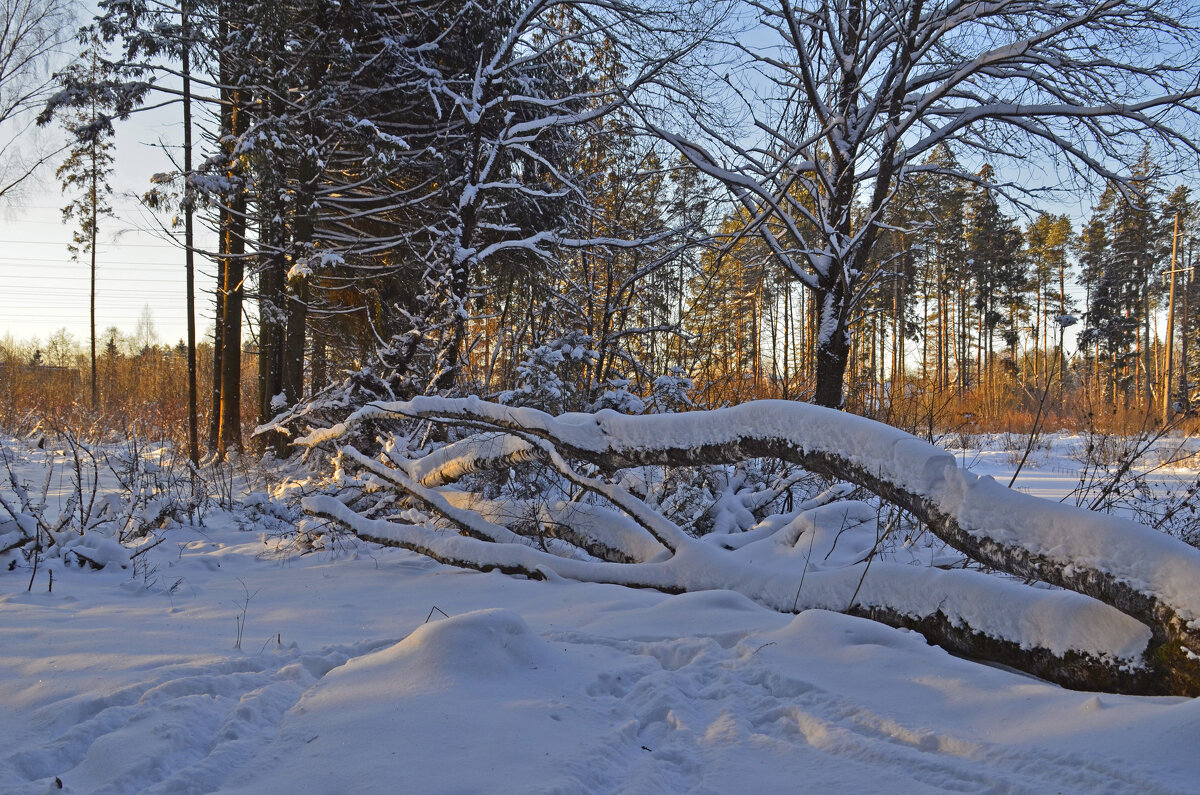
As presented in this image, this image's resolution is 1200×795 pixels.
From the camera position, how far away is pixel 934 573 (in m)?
3.15

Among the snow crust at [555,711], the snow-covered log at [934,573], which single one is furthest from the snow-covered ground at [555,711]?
the snow-covered log at [934,573]

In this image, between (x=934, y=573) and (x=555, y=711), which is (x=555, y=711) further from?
(x=934, y=573)

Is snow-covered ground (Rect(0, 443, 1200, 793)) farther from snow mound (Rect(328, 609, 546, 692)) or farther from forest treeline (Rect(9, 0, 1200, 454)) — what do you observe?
forest treeline (Rect(9, 0, 1200, 454))

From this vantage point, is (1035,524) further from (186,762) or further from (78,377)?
(78,377)

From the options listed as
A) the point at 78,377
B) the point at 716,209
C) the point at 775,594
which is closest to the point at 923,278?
the point at 716,209

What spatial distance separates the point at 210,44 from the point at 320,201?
3.55 metres

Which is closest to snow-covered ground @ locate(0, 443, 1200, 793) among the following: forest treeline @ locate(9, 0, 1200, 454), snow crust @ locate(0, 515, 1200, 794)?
snow crust @ locate(0, 515, 1200, 794)

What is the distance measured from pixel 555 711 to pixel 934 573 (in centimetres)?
205

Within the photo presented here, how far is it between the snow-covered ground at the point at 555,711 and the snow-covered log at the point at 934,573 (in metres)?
0.26

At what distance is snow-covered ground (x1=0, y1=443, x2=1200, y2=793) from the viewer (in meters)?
1.73

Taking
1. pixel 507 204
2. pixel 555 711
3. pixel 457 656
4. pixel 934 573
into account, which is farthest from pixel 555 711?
pixel 507 204

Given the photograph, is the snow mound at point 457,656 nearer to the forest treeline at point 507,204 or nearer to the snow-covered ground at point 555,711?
the snow-covered ground at point 555,711

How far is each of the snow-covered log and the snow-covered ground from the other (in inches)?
10.3

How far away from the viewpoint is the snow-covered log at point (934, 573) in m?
2.24
